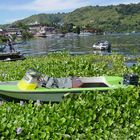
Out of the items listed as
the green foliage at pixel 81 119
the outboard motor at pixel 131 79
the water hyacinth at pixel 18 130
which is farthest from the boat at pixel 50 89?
the water hyacinth at pixel 18 130

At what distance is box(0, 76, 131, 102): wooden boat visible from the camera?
50.9ft

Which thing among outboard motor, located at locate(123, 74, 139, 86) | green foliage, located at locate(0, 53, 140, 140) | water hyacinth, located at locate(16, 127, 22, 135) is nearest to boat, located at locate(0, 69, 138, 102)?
outboard motor, located at locate(123, 74, 139, 86)

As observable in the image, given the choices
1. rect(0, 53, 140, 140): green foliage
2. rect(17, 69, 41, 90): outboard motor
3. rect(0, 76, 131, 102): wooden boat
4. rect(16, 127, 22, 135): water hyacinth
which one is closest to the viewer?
rect(16, 127, 22, 135): water hyacinth

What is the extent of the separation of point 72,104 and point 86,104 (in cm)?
41

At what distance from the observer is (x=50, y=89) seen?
52.0 feet

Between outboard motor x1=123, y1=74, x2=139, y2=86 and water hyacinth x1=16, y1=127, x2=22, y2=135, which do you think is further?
outboard motor x1=123, y1=74, x2=139, y2=86

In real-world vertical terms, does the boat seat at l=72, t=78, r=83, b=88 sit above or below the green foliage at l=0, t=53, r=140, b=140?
below

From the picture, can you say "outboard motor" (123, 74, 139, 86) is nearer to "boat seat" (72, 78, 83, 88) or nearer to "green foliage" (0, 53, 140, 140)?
"boat seat" (72, 78, 83, 88)

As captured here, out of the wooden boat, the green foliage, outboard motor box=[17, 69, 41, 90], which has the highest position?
the green foliage

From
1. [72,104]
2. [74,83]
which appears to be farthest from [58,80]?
[72,104]

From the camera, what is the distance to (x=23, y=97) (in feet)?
53.1

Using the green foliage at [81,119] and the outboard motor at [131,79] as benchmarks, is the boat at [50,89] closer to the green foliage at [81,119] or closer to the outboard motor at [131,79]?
the outboard motor at [131,79]

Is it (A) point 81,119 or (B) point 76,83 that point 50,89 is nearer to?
(B) point 76,83

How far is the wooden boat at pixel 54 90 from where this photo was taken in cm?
1552
